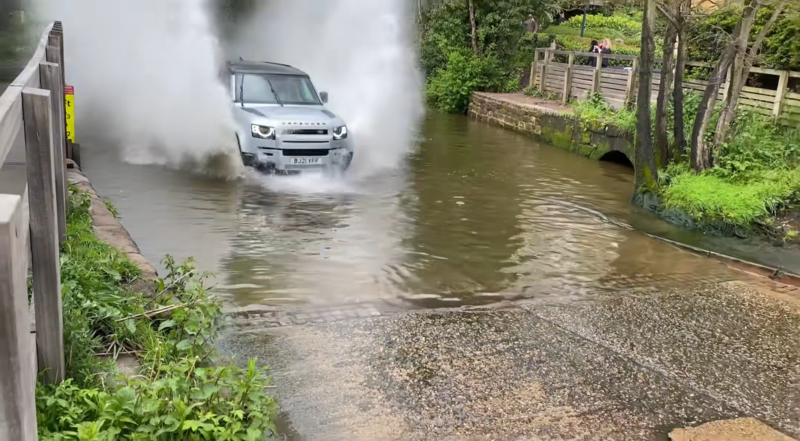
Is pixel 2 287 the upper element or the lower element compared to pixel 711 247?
upper

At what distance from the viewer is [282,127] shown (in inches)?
411

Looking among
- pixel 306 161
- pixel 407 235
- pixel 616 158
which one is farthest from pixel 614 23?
pixel 407 235

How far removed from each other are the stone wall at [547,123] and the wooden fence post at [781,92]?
2943 mm

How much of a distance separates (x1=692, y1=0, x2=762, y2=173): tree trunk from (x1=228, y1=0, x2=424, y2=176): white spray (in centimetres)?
511

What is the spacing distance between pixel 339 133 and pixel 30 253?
796 cm

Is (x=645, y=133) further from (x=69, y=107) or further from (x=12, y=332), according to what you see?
(x=12, y=332)

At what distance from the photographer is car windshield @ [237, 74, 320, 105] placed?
11.4 m

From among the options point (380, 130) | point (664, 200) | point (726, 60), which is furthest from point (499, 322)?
point (380, 130)

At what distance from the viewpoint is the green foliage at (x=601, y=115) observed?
48.3 ft

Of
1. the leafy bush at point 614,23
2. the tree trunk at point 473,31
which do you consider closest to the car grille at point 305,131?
the tree trunk at point 473,31

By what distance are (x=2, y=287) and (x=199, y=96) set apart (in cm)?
1118

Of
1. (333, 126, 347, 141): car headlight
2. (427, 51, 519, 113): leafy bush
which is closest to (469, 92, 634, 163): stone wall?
(427, 51, 519, 113): leafy bush

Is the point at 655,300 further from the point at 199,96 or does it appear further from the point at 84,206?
the point at 199,96

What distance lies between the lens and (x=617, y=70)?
674 inches
